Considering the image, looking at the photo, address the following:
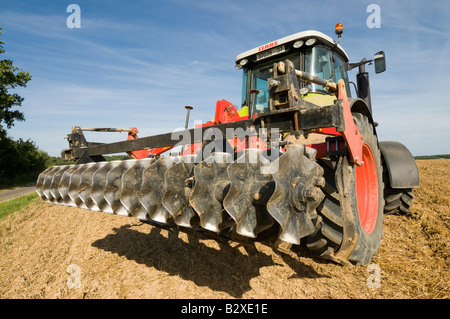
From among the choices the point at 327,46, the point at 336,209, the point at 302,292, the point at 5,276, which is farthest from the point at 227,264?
the point at 327,46

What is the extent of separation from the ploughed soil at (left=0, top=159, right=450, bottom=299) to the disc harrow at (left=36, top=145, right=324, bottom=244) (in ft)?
3.53

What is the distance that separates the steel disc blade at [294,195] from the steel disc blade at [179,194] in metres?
0.66

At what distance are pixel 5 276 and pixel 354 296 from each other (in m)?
4.27

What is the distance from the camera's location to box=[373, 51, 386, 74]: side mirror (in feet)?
12.7

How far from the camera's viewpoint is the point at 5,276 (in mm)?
3621

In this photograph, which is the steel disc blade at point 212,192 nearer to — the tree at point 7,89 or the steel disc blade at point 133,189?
the steel disc blade at point 133,189

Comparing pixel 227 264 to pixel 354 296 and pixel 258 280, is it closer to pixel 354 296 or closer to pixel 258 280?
pixel 258 280

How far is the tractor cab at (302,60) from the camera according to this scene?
3836 mm

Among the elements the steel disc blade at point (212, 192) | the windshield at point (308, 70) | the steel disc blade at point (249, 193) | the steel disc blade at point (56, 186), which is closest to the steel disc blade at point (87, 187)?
the steel disc blade at point (56, 186)

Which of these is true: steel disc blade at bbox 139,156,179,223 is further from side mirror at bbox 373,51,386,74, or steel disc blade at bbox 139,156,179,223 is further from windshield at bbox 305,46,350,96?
side mirror at bbox 373,51,386,74

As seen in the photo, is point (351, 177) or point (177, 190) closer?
point (177, 190)

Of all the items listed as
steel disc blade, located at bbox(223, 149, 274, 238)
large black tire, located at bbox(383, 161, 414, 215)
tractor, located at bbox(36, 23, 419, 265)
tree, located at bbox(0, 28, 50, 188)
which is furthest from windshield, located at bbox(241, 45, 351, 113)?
tree, located at bbox(0, 28, 50, 188)

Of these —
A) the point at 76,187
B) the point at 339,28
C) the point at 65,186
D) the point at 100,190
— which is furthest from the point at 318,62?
the point at 65,186

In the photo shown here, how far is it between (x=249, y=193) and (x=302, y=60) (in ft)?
10.2
